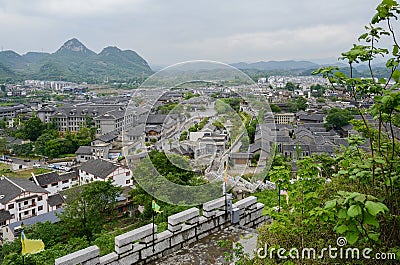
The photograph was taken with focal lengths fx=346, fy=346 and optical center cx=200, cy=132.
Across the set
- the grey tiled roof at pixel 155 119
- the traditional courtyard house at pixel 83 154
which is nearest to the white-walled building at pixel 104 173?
the traditional courtyard house at pixel 83 154

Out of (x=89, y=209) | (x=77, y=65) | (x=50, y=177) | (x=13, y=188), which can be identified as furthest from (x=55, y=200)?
(x=77, y=65)

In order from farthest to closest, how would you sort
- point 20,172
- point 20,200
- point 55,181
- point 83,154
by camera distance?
point 83,154 < point 20,172 < point 55,181 < point 20,200

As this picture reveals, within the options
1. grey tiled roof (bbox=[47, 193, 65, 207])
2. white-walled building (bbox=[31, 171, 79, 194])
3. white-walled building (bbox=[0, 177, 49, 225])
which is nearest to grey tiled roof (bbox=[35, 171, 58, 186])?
white-walled building (bbox=[31, 171, 79, 194])

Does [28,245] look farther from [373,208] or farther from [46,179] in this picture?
[46,179]

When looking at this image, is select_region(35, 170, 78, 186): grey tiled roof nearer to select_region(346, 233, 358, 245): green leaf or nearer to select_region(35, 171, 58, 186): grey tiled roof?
select_region(35, 171, 58, 186): grey tiled roof

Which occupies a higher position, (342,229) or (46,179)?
(342,229)
